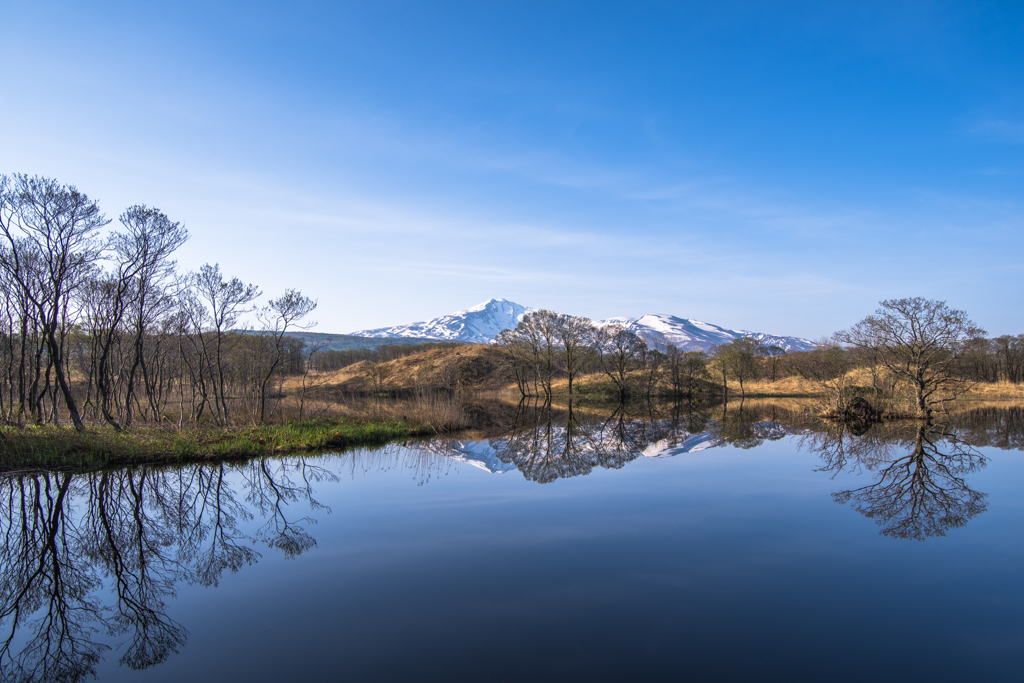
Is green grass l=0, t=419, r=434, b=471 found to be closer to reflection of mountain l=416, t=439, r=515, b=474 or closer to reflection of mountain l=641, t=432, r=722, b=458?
reflection of mountain l=416, t=439, r=515, b=474

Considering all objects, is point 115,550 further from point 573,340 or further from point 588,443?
point 573,340

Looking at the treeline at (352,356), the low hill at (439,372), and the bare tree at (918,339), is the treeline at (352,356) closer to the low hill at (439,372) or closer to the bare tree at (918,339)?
the low hill at (439,372)

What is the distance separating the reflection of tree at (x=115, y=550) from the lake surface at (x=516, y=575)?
0.14ft

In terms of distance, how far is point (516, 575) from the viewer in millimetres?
6980

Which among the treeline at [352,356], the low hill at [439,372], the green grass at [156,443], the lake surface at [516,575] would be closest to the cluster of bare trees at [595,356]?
the low hill at [439,372]

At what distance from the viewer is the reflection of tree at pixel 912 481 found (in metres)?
9.43

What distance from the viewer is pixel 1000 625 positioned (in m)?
5.49

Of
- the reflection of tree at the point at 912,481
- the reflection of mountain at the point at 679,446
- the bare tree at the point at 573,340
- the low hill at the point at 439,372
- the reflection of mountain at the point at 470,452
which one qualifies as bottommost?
the reflection of mountain at the point at 470,452

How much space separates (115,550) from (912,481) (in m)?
16.9

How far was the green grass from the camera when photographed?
574 inches

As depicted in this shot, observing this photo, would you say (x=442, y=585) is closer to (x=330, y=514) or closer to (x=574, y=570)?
(x=574, y=570)

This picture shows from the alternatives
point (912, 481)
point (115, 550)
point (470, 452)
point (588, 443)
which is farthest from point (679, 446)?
point (115, 550)

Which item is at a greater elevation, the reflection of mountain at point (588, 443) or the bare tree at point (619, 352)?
the bare tree at point (619, 352)

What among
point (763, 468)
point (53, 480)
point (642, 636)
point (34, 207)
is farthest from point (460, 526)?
point (34, 207)
